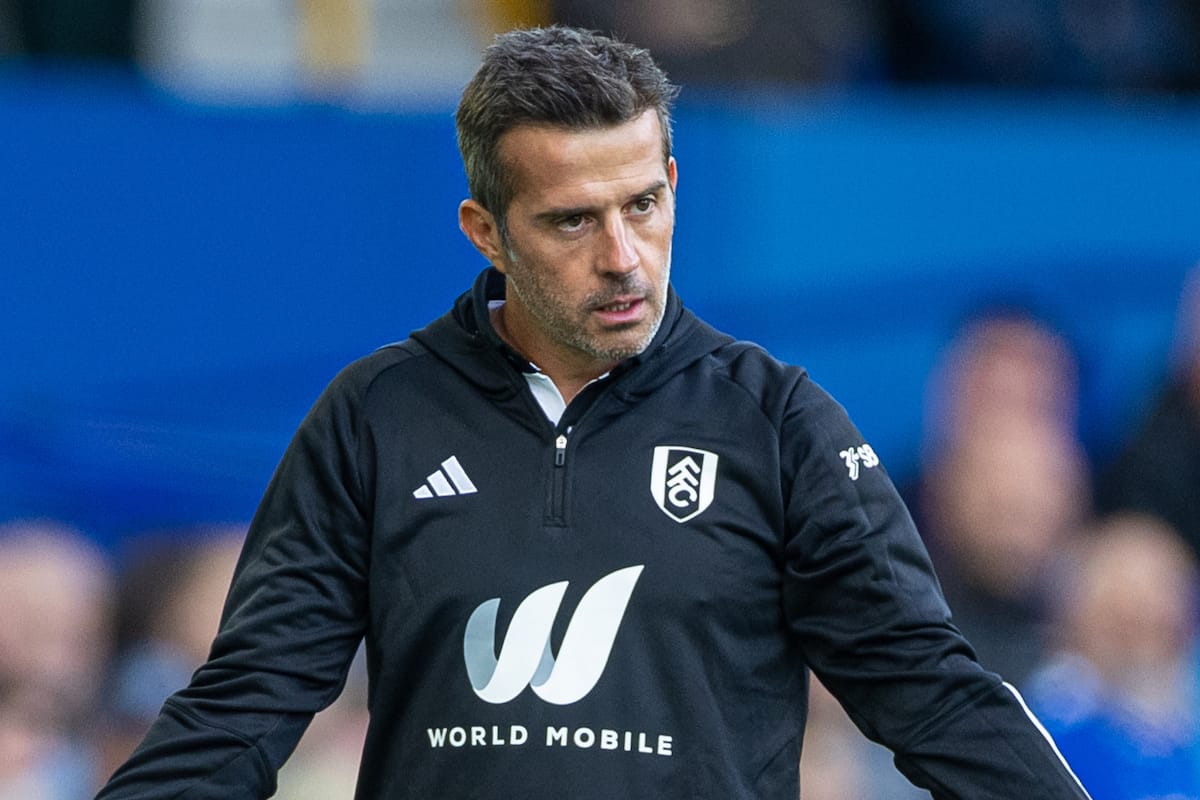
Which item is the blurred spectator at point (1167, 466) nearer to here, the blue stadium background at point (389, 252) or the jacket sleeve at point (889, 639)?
the blue stadium background at point (389, 252)

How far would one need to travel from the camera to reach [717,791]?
277cm

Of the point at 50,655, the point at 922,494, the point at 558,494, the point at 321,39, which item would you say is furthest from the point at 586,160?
the point at 321,39

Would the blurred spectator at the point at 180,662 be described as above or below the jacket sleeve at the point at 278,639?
below

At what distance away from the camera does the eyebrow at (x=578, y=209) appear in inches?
112

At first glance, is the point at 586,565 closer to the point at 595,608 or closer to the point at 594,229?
the point at 595,608

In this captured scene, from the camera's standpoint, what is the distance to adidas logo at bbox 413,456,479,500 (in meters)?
2.89

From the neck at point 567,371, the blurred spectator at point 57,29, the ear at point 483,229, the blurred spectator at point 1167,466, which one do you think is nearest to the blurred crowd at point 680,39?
the blurred spectator at point 57,29

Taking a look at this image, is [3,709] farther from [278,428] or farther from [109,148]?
[109,148]

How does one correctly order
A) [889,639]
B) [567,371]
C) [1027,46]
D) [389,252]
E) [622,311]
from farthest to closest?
[1027,46] → [389,252] → [567,371] → [622,311] → [889,639]

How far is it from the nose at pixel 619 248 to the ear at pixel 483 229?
0.70ft

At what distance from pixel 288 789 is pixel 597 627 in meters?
2.42

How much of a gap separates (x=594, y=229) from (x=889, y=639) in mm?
692

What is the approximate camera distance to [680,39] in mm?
6414

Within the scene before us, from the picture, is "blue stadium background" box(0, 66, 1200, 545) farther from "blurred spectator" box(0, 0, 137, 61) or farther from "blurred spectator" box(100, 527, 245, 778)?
"blurred spectator" box(0, 0, 137, 61)
